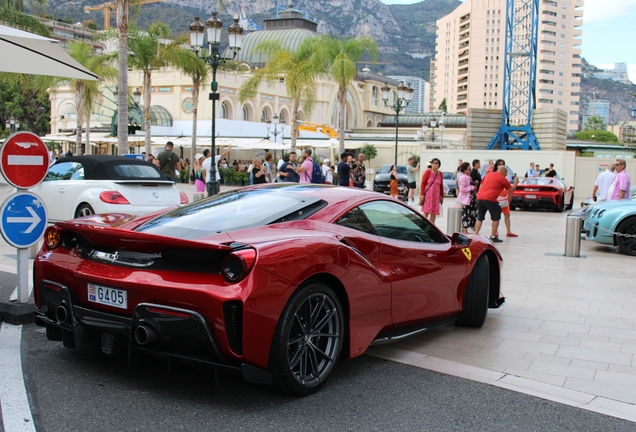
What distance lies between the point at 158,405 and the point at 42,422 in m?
0.64

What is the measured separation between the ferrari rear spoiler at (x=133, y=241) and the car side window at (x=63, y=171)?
28.3ft

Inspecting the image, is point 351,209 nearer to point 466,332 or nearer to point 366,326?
point 366,326

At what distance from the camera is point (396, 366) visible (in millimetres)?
5098

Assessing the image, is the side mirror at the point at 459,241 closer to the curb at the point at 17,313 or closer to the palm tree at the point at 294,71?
the curb at the point at 17,313

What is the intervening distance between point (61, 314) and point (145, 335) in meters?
0.79

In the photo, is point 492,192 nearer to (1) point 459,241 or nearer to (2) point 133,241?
(1) point 459,241

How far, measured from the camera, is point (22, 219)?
6406 millimetres

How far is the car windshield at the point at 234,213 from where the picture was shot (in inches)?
176

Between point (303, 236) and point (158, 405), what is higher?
point (303, 236)

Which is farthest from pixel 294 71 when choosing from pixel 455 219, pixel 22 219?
pixel 22 219

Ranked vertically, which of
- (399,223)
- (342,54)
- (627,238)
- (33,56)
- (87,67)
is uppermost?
(342,54)

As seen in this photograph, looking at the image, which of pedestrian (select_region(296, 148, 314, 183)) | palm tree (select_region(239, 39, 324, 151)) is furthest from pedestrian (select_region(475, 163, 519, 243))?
palm tree (select_region(239, 39, 324, 151))

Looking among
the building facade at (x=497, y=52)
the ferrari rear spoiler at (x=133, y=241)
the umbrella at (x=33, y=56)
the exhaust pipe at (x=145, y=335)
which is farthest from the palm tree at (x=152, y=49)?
the building facade at (x=497, y=52)

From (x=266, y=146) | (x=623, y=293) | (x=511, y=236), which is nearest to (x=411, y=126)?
(x=266, y=146)
